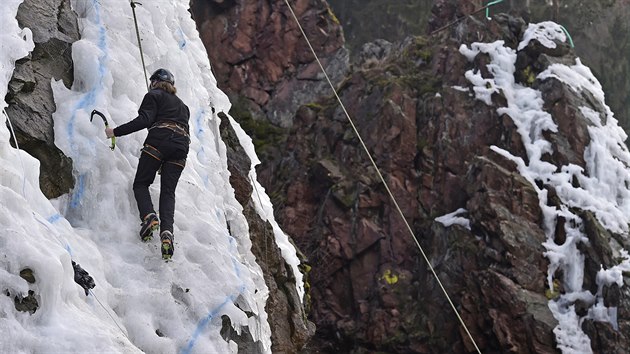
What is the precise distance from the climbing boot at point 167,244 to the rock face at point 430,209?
1635 centimetres

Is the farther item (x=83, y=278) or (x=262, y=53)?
(x=262, y=53)

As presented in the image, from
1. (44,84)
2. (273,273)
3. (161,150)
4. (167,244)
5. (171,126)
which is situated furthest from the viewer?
(273,273)

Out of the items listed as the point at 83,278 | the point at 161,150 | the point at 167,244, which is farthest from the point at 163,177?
the point at 83,278

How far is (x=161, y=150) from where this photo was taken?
7.46 m

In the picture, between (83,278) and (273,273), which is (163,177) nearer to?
(83,278)

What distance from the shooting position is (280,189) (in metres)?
29.0

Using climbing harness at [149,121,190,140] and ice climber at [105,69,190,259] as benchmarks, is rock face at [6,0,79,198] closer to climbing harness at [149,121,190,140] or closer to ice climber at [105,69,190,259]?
ice climber at [105,69,190,259]

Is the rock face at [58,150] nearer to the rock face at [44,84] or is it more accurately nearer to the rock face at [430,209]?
the rock face at [44,84]

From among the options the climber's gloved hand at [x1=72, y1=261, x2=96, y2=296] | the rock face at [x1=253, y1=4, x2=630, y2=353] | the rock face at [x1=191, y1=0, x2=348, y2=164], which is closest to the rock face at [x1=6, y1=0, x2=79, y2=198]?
the climber's gloved hand at [x1=72, y1=261, x2=96, y2=296]

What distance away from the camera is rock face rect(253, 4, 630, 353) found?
22.3 m

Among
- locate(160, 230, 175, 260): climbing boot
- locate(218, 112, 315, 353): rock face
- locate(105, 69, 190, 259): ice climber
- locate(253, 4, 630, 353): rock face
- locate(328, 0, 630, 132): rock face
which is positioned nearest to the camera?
locate(160, 230, 175, 260): climbing boot

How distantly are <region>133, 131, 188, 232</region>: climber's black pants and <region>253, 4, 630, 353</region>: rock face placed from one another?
16.3m

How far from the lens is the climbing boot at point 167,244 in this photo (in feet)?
23.5

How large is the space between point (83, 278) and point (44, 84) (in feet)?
9.03
